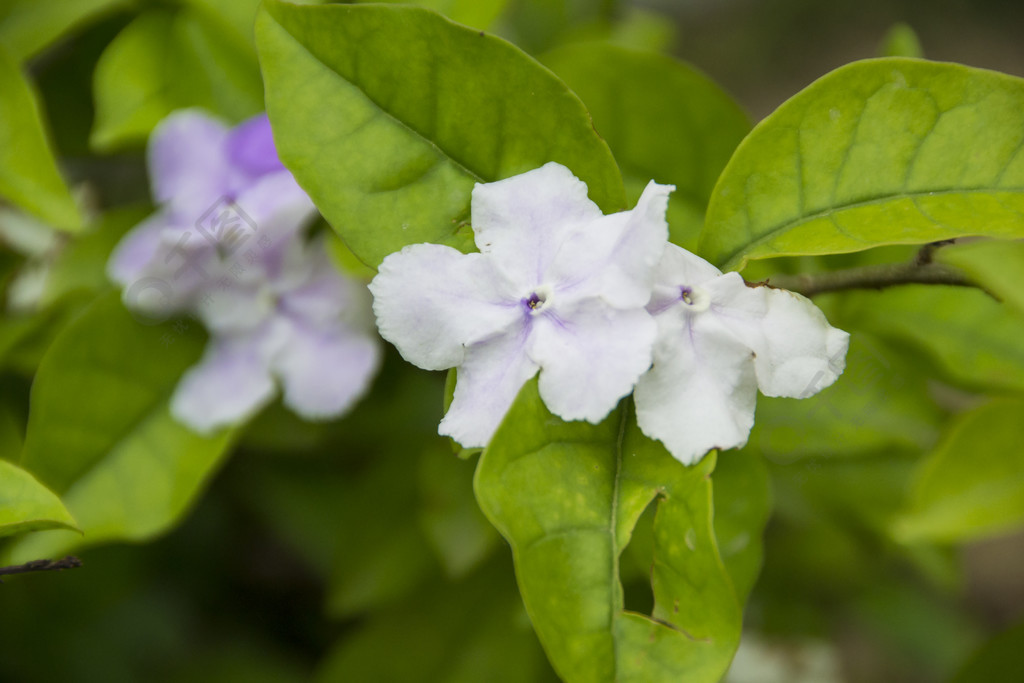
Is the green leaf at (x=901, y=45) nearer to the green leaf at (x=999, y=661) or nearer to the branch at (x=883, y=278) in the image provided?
the branch at (x=883, y=278)

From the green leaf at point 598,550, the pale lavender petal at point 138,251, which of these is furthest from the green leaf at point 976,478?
the pale lavender petal at point 138,251

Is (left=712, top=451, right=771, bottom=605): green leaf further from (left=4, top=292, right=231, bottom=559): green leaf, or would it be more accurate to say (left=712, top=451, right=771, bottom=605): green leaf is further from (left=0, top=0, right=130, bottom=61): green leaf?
(left=0, top=0, right=130, bottom=61): green leaf

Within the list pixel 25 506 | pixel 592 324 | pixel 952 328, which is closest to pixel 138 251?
pixel 25 506

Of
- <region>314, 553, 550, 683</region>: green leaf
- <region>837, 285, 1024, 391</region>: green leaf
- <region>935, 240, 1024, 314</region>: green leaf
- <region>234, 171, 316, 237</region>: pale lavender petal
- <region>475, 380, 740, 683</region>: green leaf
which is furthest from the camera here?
<region>314, 553, 550, 683</region>: green leaf

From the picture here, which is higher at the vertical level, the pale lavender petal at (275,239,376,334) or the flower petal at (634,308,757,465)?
the flower petal at (634,308,757,465)

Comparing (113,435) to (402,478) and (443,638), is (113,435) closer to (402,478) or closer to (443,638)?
(402,478)

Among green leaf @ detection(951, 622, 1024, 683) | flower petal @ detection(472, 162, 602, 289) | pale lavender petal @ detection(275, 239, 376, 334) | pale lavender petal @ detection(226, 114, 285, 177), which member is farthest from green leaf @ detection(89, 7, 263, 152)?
green leaf @ detection(951, 622, 1024, 683)

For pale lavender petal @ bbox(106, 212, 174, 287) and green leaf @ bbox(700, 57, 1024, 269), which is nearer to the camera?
green leaf @ bbox(700, 57, 1024, 269)

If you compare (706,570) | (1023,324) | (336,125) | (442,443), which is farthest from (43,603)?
(1023,324)
